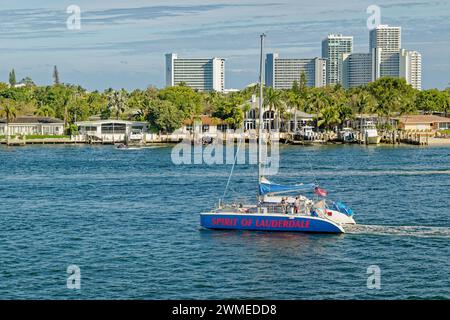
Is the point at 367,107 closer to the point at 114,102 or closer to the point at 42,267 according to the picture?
the point at 114,102

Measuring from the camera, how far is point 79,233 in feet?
152

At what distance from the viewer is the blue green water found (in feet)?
107

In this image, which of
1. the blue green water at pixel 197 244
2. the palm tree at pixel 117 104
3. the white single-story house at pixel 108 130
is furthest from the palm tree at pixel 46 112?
the blue green water at pixel 197 244

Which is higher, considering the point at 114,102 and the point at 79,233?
the point at 114,102

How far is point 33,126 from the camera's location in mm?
160500

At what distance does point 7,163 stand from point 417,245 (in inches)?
2958

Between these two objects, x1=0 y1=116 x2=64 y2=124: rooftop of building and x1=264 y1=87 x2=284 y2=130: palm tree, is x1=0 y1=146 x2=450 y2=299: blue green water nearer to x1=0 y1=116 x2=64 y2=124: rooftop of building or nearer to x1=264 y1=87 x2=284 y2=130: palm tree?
x1=264 y1=87 x2=284 y2=130: palm tree

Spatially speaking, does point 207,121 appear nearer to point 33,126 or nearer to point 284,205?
point 33,126

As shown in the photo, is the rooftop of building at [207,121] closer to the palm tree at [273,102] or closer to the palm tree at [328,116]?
the palm tree at [273,102]

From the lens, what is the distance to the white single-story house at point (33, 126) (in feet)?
526

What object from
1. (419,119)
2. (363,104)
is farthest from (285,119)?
(419,119)

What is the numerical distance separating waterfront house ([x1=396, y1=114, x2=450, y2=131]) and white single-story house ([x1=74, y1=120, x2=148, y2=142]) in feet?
175

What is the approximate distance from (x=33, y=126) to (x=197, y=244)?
411 ft
